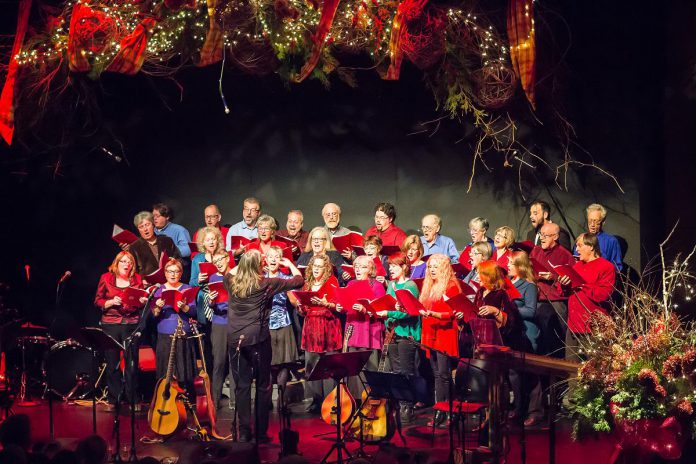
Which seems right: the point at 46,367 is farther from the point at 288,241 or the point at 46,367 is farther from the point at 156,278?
the point at 288,241

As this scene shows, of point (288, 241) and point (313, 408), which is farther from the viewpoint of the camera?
point (288, 241)

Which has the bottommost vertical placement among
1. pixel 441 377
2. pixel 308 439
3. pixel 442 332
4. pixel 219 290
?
pixel 308 439

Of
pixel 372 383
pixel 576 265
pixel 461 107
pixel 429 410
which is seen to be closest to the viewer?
pixel 372 383

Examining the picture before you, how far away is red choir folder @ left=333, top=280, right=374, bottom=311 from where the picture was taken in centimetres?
818

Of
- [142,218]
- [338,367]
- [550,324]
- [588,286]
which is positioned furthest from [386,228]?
[338,367]

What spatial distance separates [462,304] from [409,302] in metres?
0.46

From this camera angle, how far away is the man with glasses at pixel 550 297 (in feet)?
27.7

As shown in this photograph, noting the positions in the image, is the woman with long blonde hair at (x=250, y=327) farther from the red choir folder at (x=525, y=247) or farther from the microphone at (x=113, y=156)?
the microphone at (x=113, y=156)

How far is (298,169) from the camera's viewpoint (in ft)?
35.6

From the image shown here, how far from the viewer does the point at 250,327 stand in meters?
7.38

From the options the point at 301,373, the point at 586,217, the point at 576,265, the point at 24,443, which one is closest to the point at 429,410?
the point at 301,373

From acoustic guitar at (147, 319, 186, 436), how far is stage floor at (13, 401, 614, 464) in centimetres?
14

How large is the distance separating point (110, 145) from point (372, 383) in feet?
17.6

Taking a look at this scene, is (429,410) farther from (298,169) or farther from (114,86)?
(114,86)
